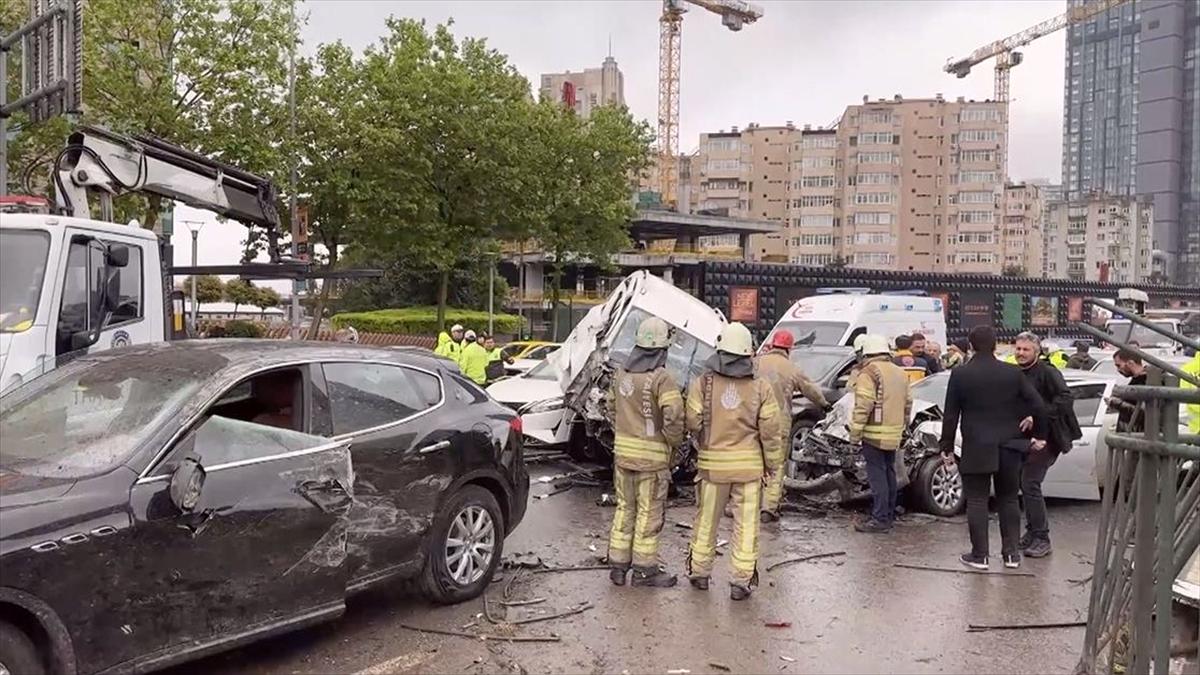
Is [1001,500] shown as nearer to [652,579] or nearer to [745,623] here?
[745,623]

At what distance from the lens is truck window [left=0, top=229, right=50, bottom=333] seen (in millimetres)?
6488

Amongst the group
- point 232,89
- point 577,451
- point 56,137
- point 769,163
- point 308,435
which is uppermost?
point 769,163

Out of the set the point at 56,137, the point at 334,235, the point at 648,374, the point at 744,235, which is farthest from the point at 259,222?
the point at 744,235

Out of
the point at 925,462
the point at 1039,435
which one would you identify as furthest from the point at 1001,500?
the point at 925,462

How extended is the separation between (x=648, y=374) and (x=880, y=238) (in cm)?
11258

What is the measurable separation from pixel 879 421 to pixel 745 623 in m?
2.89

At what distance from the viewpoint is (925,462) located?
8.80 m

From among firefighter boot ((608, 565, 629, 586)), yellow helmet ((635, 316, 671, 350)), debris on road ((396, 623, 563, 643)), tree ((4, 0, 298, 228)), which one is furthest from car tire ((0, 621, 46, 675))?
tree ((4, 0, 298, 228))

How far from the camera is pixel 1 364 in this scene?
634cm

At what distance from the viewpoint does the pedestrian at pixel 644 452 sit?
6.24 meters

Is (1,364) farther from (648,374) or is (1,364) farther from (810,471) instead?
(810,471)

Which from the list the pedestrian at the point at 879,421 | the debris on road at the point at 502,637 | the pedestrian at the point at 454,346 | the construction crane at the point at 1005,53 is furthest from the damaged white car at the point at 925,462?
the construction crane at the point at 1005,53

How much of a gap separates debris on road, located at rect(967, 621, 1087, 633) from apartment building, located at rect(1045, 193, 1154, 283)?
134 m

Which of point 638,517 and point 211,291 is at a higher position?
point 211,291
